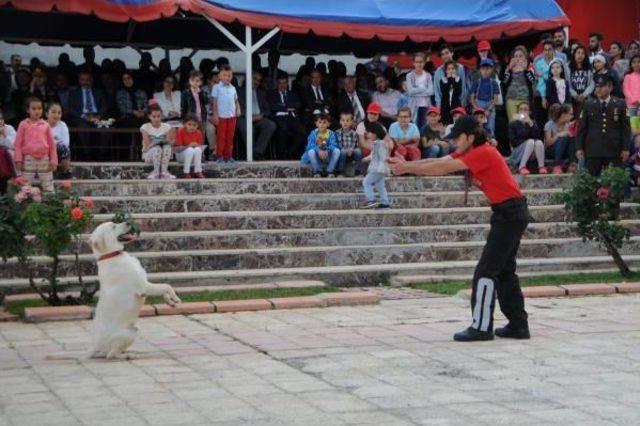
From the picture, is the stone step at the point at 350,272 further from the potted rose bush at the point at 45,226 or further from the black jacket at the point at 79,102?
the black jacket at the point at 79,102

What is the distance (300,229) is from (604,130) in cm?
449

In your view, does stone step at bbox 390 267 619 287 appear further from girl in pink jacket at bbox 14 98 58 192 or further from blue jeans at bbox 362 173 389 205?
girl in pink jacket at bbox 14 98 58 192

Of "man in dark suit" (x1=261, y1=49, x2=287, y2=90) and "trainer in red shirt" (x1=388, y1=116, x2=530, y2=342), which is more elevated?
"man in dark suit" (x1=261, y1=49, x2=287, y2=90)

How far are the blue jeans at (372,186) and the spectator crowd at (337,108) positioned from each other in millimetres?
156

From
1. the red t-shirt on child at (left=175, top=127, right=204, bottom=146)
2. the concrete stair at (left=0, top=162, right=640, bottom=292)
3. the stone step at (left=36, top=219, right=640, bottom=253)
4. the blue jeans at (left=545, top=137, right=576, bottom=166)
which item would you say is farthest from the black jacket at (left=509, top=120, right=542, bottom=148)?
the red t-shirt on child at (left=175, top=127, right=204, bottom=146)

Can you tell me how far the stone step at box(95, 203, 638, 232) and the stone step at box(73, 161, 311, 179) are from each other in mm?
1543

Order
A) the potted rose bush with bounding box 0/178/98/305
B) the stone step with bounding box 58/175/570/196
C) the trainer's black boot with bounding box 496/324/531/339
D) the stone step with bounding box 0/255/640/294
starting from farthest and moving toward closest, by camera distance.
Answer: the stone step with bounding box 58/175/570/196 → the stone step with bounding box 0/255/640/294 → the potted rose bush with bounding box 0/178/98/305 → the trainer's black boot with bounding box 496/324/531/339

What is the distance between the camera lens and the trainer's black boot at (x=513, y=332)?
937cm

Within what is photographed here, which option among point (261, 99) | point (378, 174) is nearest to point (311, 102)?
A: point (261, 99)

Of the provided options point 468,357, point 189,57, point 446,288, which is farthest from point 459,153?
point 189,57

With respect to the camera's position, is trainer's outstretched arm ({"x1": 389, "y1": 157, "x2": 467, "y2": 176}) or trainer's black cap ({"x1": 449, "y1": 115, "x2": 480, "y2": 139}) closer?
A: trainer's outstretched arm ({"x1": 389, "y1": 157, "x2": 467, "y2": 176})

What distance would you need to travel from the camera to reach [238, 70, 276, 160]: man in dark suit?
17031mm

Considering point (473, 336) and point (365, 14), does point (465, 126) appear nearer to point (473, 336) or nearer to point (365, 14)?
point (473, 336)

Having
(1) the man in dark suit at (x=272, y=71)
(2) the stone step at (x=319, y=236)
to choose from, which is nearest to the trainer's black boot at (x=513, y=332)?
(2) the stone step at (x=319, y=236)
